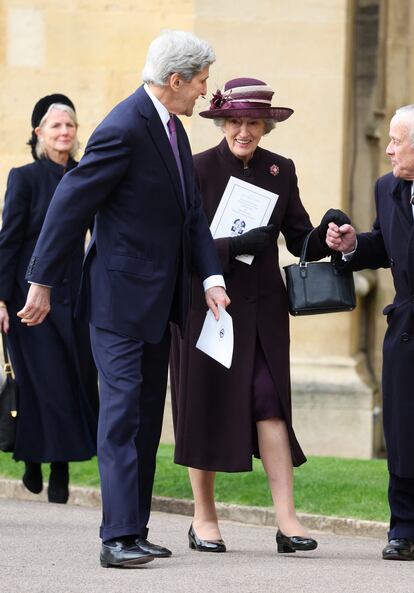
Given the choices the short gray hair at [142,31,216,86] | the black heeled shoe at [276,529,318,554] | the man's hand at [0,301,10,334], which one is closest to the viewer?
the short gray hair at [142,31,216,86]

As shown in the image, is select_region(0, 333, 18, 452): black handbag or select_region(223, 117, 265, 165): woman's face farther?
select_region(0, 333, 18, 452): black handbag

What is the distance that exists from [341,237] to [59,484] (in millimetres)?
2715

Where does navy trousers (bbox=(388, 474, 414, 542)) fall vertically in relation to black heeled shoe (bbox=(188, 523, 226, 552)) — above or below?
above

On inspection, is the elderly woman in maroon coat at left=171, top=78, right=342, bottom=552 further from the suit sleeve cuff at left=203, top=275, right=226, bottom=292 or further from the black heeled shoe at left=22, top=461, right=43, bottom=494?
the black heeled shoe at left=22, top=461, right=43, bottom=494

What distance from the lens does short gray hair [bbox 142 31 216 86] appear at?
684 centimetres

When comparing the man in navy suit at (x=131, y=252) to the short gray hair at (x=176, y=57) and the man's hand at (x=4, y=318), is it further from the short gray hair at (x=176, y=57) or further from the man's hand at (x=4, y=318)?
the man's hand at (x=4, y=318)

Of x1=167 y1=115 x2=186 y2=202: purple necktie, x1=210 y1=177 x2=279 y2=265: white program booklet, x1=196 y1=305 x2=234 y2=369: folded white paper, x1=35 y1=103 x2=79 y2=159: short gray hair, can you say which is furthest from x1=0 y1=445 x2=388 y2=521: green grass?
x1=167 y1=115 x2=186 y2=202: purple necktie

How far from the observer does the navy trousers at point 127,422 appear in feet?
21.8

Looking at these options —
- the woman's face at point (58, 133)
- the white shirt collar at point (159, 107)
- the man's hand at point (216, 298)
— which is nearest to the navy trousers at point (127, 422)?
the man's hand at point (216, 298)

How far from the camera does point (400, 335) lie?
746cm

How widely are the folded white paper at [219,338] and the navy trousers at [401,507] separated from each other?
36.0 inches

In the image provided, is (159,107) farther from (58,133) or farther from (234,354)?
(58,133)

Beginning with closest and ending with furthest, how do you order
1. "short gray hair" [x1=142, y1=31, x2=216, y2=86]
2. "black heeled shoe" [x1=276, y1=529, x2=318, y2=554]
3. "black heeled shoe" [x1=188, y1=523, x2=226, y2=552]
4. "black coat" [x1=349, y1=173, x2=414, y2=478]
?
"short gray hair" [x1=142, y1=31, x2=216, y2=86] < "black heeled shoe" [x1=276, y1=529, x2=318, y2=554] < "black coat" [x1=349, y1=173, x2=414, y2=478] < "black heeled shoe" [x1=188, y1=523, x2=226, y2=552]

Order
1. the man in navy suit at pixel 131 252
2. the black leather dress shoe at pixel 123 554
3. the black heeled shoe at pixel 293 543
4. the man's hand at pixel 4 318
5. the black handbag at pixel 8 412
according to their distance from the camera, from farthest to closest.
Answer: the man's hand at pixel 4 318 → the black handbag at pixel 8 412 → the black heeled shoe at pixel 293 543 → the man in navy suit at pixel 131 252 → the black leather dress shoe at pixel 123 554
